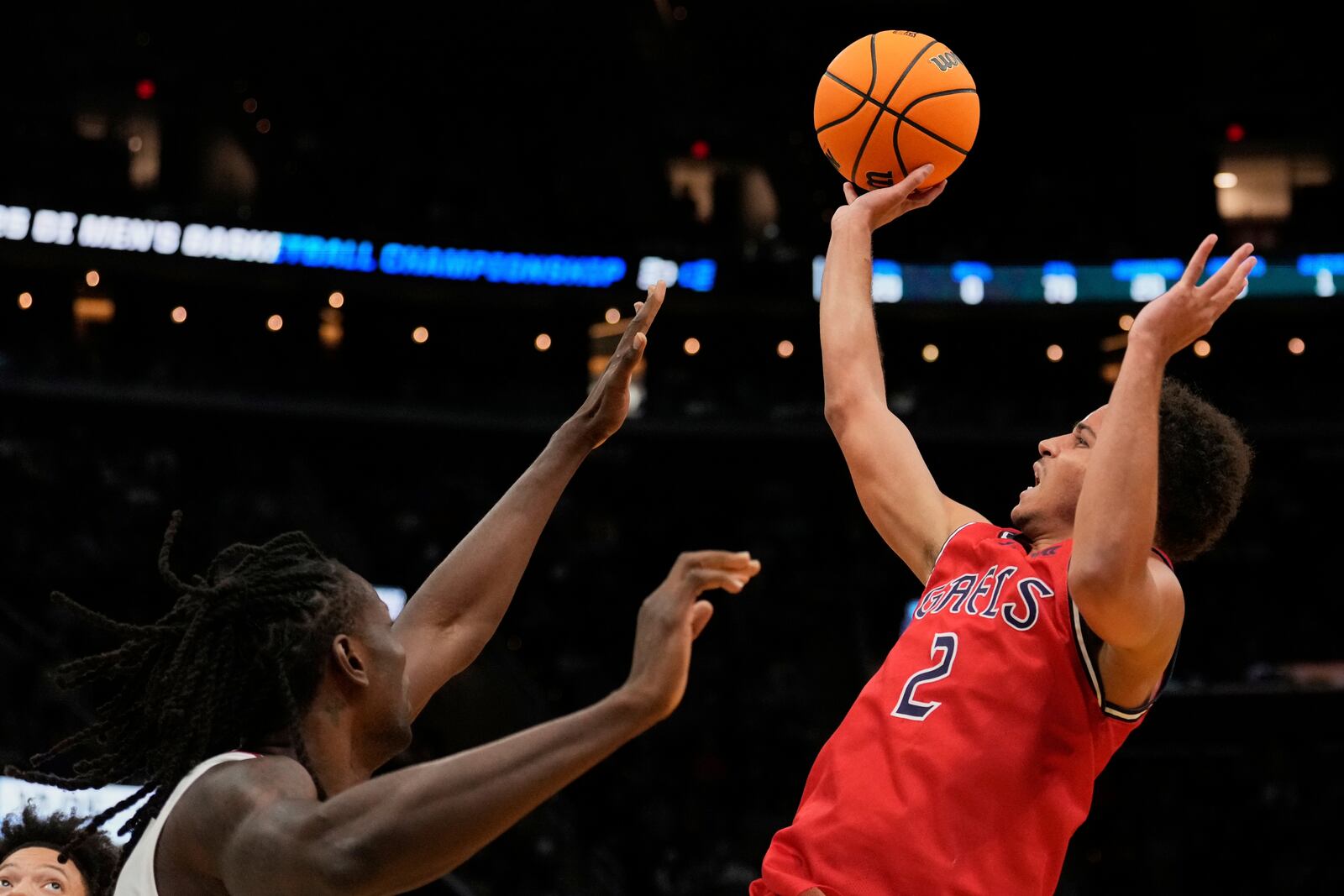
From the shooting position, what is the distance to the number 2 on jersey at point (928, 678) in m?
2.90

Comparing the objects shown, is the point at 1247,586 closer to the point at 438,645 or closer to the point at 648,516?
the point at 648,516

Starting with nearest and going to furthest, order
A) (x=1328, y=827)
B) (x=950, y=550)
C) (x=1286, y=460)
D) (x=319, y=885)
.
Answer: (x=319, y=885) → (x=950, y=550) → (x=1328, y=827) → (x=1286, y=460)

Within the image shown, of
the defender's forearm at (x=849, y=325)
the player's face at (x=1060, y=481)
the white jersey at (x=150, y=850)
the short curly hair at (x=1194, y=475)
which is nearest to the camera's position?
the white jersey at (x=150, y=850)

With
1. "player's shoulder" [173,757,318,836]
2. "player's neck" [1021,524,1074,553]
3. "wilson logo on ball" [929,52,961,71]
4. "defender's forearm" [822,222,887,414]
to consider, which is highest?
"wilson logo on ball" [929,52,961,71]

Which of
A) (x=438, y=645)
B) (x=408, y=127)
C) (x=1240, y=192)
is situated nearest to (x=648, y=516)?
(x=408, y=127)

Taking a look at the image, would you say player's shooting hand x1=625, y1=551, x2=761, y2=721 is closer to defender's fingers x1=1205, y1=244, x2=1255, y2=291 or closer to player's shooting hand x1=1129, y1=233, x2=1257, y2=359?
player's shooting hand x1=1129, y1=233, x2=1257, y2=359

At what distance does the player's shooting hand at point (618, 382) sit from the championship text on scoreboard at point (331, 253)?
16574 mm

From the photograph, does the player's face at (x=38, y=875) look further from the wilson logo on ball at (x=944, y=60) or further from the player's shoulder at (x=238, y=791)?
the wilson logo on ball at (x=944, y=60)

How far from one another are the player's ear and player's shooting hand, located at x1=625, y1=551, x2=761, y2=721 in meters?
0.68

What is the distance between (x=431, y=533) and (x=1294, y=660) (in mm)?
12323

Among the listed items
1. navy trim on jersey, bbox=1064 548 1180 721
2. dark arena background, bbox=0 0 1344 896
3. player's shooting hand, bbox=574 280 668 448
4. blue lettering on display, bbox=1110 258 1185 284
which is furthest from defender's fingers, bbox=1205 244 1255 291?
blue lettering on display, bbox=1110 258 1185 284

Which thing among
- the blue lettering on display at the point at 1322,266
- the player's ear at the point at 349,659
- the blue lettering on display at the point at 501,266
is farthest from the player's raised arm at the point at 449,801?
the blue lettering on display at the point at 1322,266

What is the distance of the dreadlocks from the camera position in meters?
2.54

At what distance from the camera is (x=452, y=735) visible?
18.1m
